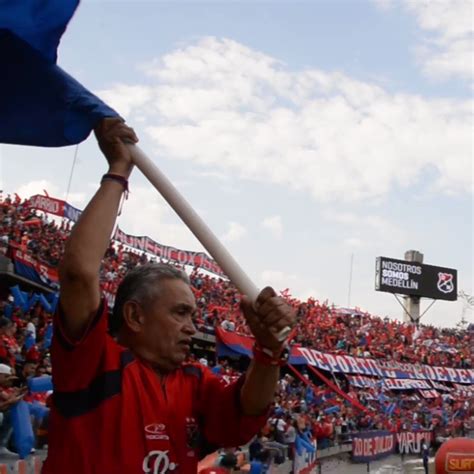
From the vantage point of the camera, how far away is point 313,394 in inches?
869

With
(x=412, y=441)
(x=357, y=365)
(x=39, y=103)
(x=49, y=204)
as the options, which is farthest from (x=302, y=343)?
(x=39, y=103)

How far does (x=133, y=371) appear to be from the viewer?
2391 mm

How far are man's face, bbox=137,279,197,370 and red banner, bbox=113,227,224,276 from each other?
2779cm

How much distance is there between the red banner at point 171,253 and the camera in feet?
100

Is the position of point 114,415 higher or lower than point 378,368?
lower

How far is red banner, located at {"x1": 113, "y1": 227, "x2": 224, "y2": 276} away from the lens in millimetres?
30531

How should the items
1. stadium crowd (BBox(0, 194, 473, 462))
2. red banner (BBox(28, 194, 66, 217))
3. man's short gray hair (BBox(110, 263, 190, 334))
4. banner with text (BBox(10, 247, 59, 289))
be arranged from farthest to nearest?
red banner (BBox(28, 194, 66, 217)), banner with text (BBox(10, 247, 59, 289)), stadium crowd (BBox(0, 194, 473, 462)), man's short gray hair (BBox(110, 263, 190, 334))

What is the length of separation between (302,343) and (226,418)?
84.5ft

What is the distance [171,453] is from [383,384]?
93.4 ft

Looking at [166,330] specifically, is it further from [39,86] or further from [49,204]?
[49,204]

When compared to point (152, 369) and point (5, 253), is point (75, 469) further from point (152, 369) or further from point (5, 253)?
point (5, 253)

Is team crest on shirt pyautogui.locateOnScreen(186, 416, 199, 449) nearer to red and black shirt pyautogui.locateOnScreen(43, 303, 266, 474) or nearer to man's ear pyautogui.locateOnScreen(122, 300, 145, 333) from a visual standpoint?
red and black shirt pyautogui.locateOnScreen(43, 303, 266, 474)

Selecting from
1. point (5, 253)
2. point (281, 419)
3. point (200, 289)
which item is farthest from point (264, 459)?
point (200, 289)

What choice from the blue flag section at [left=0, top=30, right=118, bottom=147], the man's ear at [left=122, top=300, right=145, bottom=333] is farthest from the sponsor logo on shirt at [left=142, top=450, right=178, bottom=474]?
the blue flag section at [left=0, top=30, right=118, bottom=147]
